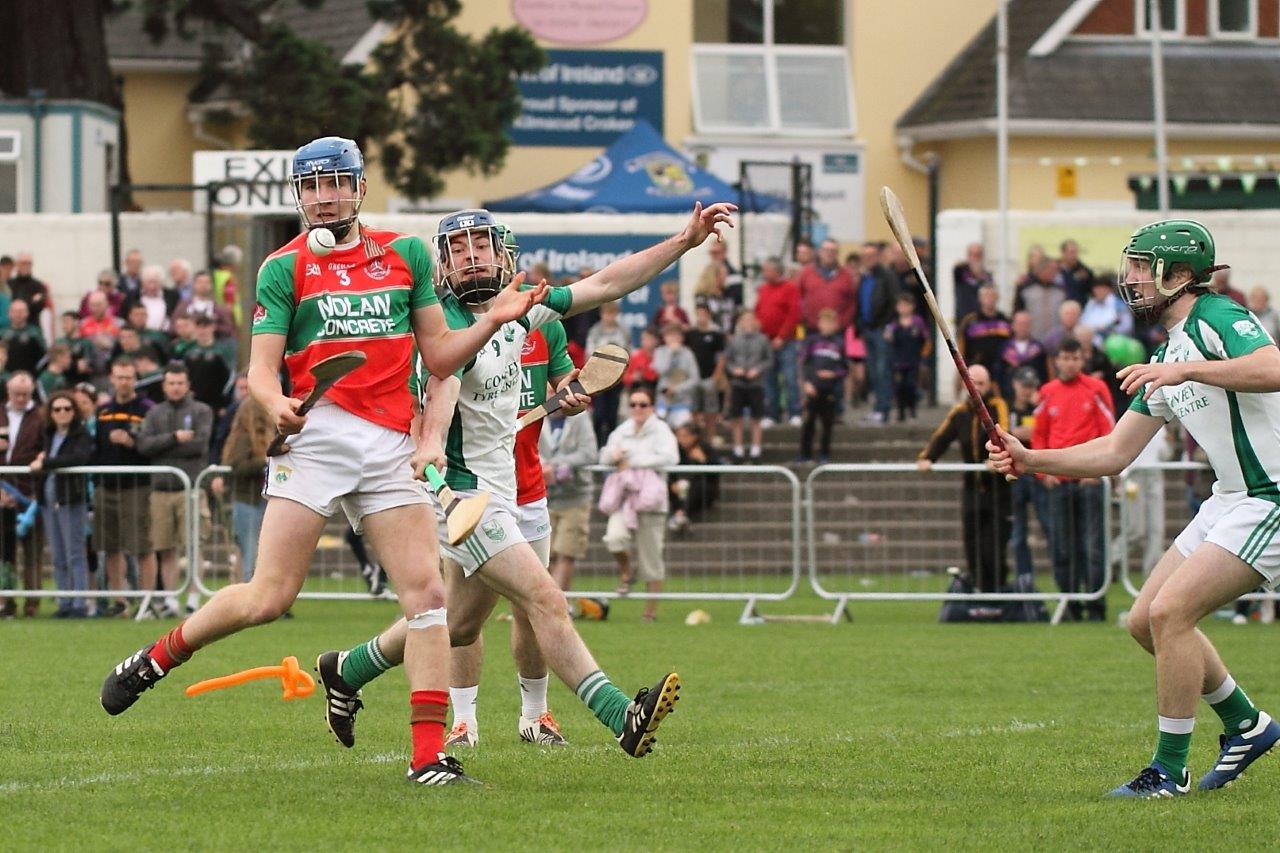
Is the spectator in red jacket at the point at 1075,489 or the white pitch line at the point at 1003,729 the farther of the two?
the spectator in red jacket at the point at 1075,489

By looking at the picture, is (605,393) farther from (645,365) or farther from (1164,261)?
(1164,261)

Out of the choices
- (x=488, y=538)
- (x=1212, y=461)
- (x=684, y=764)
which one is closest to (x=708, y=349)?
(x=684, y=764)

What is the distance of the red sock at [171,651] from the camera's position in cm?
837

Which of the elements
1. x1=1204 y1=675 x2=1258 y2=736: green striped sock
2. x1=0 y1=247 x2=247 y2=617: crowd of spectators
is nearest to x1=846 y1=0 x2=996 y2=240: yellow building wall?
x1=0 y1=247 x2=247 y2=617: crowd of spectators

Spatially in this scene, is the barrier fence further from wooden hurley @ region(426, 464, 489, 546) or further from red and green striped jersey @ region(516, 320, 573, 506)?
wooden hurley @ region(426, 464, 489, 546)

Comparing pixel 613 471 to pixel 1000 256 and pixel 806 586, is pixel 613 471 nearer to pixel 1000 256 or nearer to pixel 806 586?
pixel 806 586

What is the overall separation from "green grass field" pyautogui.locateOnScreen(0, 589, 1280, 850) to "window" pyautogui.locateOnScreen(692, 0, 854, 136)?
912 inches

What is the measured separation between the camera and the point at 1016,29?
38156 mm

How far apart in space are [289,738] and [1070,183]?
27867mm

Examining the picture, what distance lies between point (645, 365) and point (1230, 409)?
573 inches

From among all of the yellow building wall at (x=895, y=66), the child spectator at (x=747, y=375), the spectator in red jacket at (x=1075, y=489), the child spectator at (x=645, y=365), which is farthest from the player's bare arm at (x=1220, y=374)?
the yellow building wall at (x=895, y=66)

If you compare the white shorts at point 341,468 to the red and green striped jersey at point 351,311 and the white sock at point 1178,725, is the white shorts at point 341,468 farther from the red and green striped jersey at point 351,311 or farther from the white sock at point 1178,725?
the white sock at point 1178,725

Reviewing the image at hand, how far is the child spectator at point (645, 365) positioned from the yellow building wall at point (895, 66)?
14750mm

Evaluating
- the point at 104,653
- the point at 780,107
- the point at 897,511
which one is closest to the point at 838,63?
the point at 780,107
